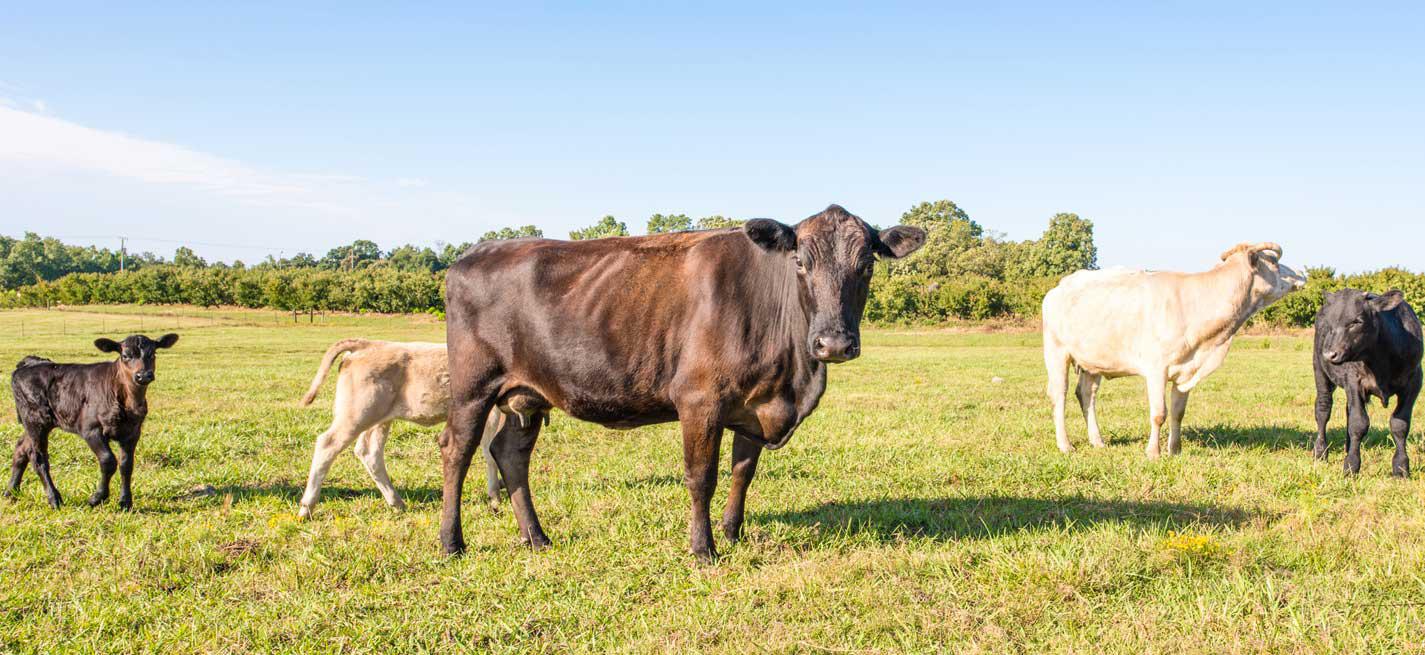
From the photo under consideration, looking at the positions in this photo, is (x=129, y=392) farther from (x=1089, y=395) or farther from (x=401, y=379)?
(x=1089, y=395)

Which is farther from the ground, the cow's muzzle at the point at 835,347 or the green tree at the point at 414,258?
the green tree at the point at 414,258

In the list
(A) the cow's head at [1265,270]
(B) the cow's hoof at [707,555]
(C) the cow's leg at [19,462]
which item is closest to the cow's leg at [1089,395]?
Result: (A) the cow's head at [1265,270]

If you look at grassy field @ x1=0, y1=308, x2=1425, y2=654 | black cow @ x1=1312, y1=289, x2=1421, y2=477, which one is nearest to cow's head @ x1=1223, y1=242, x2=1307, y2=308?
black cow @ x1=1312, y1=289, x2=1421, y2=477

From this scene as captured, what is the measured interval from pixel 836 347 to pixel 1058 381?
272 inches

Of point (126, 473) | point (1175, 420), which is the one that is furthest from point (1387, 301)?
point (126, 473)

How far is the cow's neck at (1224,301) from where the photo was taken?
952cm

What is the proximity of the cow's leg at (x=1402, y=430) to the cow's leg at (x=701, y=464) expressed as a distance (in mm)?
6571

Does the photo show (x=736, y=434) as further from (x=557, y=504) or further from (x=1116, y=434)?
(x=1116, y=434)

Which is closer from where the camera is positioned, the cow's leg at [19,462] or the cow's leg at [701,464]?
the cow's leg at [701,464]

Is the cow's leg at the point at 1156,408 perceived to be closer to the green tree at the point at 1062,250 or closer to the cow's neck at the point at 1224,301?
the cow's neck at the point at 1224,301

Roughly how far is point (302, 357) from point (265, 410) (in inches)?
598

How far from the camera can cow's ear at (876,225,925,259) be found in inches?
219

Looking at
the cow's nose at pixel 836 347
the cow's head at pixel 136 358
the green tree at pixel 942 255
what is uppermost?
the green tree at pixel 942 255

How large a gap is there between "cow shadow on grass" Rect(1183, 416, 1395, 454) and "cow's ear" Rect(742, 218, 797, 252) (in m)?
6.68
